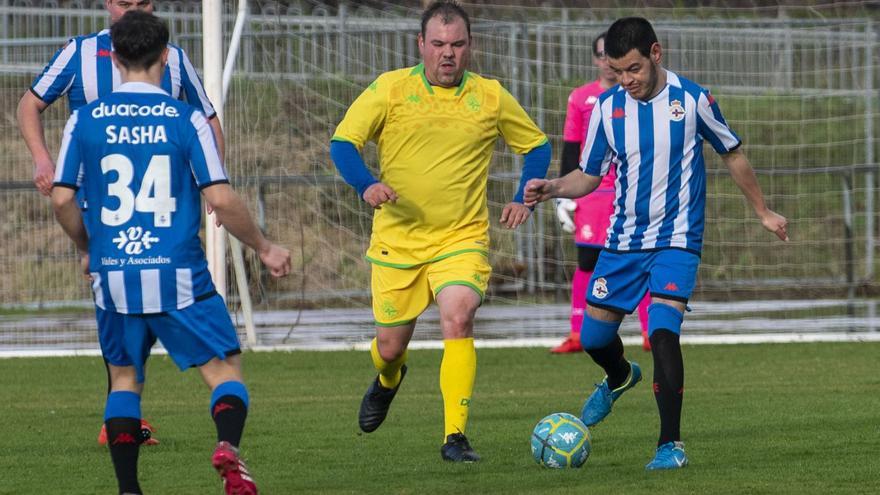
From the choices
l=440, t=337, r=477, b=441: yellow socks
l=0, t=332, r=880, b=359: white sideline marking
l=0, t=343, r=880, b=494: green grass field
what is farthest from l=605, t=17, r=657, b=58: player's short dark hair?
l=0, t=332, r=880, b=359: white sideline marking

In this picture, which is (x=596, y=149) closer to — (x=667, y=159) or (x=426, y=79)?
(x=667, y=159)

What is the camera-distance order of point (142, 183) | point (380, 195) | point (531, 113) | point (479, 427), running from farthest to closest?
1. point (531, 113)
2. point (479, 427)
3. point (380, 195)
4. point (142, 183)

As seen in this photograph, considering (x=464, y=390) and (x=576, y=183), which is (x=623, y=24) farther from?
(x=464, y=390)

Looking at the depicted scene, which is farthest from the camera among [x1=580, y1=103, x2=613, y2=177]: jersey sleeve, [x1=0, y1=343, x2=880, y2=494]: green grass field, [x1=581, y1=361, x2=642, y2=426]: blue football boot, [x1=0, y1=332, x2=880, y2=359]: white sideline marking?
[x1=0, y1=332, x2=880, y2=359]: white sideline marking

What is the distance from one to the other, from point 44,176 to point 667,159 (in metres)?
2.65

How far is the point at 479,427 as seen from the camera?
26.7 feet

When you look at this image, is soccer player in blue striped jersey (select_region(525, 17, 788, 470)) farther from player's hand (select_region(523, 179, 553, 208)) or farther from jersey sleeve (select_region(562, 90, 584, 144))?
jersey sleeve (select_region(562, 90, 584, 144))

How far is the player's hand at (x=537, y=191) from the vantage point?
692cm

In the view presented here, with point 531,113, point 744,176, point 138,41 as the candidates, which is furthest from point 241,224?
point 531,113

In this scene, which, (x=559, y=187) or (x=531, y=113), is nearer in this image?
(x=559, y=187)

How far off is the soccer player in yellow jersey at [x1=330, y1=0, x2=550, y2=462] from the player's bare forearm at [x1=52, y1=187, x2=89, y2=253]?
1835 mm

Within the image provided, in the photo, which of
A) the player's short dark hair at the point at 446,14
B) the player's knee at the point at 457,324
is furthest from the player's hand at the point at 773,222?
the player's short dark hair at the point at 446,14

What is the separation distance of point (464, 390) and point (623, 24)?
5.66ft

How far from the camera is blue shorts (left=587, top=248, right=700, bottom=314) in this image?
686cm
